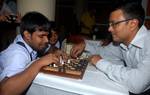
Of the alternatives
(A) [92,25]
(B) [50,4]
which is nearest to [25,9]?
(B) [50,4]

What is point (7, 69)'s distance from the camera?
4.41 feet

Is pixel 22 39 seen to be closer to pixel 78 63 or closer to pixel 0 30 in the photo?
pixel 78 63

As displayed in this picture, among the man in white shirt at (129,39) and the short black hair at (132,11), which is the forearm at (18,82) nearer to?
the man in white shirt at (129,39)

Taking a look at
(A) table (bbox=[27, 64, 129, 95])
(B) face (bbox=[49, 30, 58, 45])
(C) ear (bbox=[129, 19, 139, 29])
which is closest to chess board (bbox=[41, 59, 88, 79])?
(A) table (bbox=[27, 64, 129, 95])

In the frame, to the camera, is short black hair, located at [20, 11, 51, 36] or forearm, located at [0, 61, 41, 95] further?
short black hair, located at [20, 11, 51, 36]

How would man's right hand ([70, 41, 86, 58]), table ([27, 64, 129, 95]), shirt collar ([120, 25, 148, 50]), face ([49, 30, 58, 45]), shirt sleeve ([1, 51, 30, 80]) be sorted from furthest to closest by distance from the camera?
face ([49, 30, 58, 45])
man's right hand ([70, 41, 86, 58])
shirt collar ([120, 25, 148, 50])
shirt sleeve ([1, 51, 30, 80])
table ([27, 64, 129, 95])

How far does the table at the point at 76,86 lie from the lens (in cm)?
118

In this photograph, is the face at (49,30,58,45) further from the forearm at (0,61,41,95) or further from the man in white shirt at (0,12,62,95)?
the forearm at (0,61,41,95)

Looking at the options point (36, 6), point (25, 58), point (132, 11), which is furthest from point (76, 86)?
point (36, 6)

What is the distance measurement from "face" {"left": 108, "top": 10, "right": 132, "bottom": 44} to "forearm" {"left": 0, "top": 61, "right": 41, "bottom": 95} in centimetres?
63

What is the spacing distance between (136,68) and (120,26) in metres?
0.35

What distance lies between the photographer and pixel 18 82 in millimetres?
1274

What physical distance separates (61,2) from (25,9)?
744 cm

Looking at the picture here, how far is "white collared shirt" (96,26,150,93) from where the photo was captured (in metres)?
1.26
